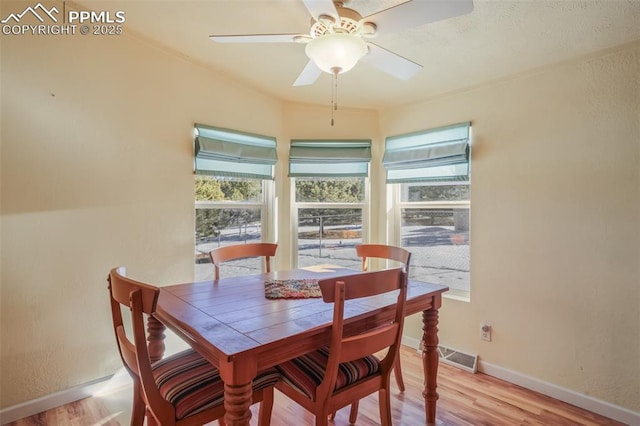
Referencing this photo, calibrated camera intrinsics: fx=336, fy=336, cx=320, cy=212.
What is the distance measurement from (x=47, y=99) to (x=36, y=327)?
4.07 ft

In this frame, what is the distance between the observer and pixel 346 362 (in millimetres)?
1393

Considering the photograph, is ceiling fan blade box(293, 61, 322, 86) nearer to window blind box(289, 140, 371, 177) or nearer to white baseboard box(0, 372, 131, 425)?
window blind box(289, 140, 371, 177)

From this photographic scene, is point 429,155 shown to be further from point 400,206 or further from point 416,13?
point 416,13

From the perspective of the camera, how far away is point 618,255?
192 cm

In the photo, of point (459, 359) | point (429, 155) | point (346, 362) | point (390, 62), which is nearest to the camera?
point (346, 362)

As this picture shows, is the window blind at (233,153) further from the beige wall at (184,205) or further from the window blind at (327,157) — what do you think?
the window blind at (327,157)

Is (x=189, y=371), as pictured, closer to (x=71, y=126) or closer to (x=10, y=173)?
(x=10, y=173)

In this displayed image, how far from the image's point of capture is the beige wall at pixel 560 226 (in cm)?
190

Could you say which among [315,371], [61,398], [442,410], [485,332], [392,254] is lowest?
[442,410]

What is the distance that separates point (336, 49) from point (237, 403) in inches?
54.7

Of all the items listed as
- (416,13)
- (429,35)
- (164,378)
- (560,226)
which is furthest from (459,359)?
(416,13)

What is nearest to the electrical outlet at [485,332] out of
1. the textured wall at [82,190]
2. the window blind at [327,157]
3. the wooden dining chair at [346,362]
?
the wooden dining chair at [346,362]

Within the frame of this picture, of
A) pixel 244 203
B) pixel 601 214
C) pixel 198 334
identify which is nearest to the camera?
pixel 198 334

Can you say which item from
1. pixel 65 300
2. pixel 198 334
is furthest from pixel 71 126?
pixel 198 334
